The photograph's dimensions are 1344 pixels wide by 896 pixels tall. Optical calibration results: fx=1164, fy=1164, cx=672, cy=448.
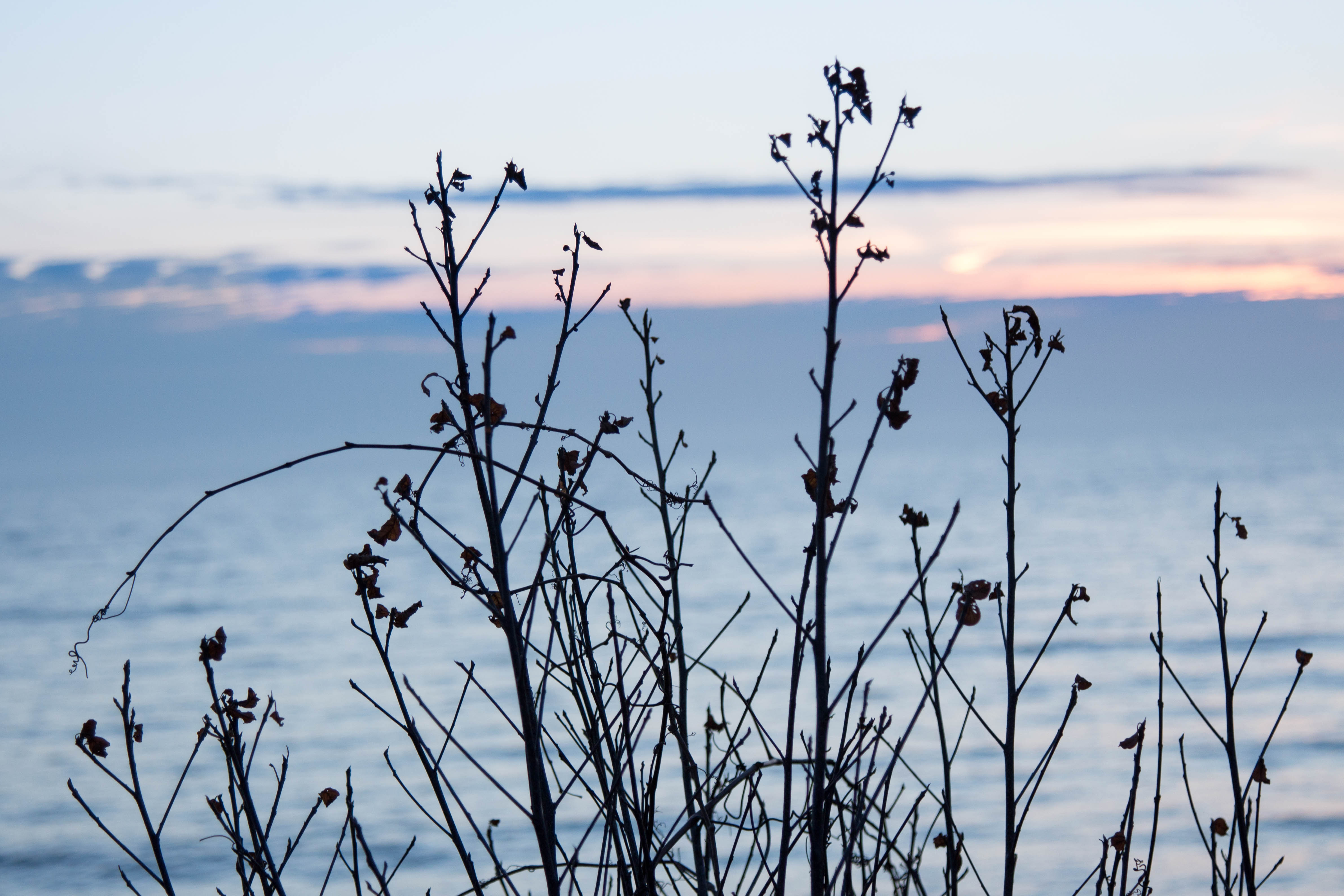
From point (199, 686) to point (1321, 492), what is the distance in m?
58.7

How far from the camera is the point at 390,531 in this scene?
1.56 metres

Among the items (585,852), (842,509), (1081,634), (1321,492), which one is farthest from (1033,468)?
(842,509)

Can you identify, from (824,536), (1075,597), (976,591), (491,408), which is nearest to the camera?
(824,536)

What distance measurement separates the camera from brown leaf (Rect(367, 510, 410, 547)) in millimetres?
1502

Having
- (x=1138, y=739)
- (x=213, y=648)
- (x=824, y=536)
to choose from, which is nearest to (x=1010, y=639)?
(x=1138, y=739)

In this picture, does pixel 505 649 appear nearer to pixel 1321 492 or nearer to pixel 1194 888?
pixel 1194 888

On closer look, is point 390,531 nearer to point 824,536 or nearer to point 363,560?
point 363,560

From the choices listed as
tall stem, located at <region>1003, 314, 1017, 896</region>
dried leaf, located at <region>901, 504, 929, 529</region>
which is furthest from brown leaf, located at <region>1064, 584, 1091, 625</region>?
dried leaf, located at <region>901, 504, 929, 529</region>

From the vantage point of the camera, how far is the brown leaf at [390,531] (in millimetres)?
1502

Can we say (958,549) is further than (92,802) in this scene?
Yes

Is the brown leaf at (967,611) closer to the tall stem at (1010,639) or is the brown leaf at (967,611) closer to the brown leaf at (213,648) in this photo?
the tall stem at (1010,639)

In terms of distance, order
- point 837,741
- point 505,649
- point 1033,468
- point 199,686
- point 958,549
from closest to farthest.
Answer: point 837,741 → point 199,686 → point 505,649 → point 958,549 → point 1033,468

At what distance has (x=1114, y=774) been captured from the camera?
41.8 ft

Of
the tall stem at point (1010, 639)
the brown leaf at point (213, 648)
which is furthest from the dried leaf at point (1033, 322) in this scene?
the brown leaf at point (213, 648)
